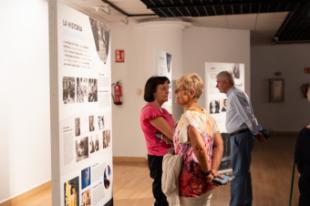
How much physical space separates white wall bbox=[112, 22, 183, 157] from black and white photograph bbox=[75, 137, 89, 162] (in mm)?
5098

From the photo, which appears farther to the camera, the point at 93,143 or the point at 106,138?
the point at 106,138

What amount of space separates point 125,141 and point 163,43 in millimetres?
2198

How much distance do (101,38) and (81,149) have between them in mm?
1038

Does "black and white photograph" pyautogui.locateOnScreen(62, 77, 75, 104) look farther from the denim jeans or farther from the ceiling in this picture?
the ceiling

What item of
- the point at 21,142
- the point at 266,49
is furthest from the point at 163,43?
the point at 266,49

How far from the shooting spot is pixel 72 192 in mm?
3049

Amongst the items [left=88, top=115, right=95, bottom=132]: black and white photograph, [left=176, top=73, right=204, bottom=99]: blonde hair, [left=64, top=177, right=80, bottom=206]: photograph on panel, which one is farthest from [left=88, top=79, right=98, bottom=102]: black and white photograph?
[left=176, top=73, right=204, bottom=99]: blonde hair

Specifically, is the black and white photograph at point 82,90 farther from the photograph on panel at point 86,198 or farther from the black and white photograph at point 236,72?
the black and white photograph at point 236,72

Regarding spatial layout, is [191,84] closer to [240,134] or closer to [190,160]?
[190,160]

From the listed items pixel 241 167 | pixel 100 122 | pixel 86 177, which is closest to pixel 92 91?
pixel 100 122

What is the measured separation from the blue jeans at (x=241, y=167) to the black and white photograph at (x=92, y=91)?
5.71 feet

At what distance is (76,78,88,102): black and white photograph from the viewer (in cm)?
310

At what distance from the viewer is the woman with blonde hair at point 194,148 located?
2590 millimetres

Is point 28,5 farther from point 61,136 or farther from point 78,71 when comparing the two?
point 61,136
